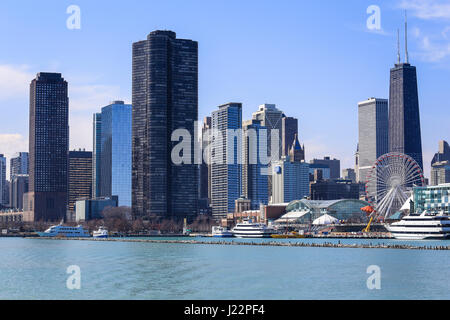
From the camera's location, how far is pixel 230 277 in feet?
273

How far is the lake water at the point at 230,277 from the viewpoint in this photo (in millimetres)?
69062

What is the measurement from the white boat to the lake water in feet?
153

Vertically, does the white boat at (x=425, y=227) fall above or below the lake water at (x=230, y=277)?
above

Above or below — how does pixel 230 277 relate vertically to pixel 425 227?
below

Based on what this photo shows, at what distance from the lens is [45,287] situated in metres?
75.1

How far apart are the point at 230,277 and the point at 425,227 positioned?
303 ft

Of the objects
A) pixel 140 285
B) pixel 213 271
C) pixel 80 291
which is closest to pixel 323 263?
pixel 213 271

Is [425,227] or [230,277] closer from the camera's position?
[230,277]

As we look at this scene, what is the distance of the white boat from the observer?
163m

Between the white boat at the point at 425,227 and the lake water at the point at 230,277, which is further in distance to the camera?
the white boat at the point at 425,227

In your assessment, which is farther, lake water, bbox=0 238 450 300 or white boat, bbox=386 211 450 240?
white boat, bbox=386 211 450 240

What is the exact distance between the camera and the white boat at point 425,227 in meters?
163

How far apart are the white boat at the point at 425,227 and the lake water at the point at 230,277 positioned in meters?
46.7
